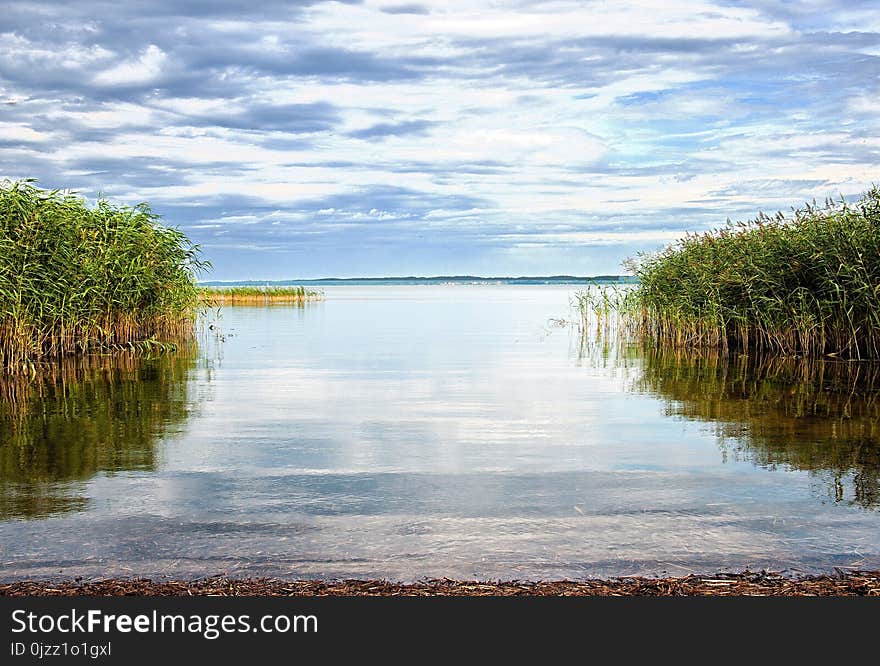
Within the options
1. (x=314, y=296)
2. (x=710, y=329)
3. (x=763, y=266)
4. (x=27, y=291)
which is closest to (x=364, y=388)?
(x=27, y=291)

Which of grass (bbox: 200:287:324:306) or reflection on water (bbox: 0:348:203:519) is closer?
reflection on water (bbox: 0:348:203:519)

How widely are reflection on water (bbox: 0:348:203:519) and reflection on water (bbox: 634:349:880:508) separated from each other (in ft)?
A: 18.9

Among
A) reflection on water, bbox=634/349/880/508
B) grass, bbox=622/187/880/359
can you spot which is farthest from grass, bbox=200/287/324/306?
reflection on water, bbox=634/349/880/508

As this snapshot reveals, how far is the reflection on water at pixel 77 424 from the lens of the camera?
700cm

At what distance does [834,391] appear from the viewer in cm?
1281

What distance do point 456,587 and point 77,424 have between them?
678 cm

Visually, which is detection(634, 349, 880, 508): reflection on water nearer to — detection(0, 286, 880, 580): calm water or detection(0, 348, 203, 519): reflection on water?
detection(0, 286, 880, 580): calm water

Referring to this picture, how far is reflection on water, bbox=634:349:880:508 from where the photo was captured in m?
7.99

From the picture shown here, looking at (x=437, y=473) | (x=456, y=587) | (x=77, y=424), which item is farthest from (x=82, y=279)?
(x=456, y=587)

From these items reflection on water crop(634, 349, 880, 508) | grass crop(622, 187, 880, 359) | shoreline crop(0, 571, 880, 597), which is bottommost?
shoreline crop(0, 571, 880, 597)

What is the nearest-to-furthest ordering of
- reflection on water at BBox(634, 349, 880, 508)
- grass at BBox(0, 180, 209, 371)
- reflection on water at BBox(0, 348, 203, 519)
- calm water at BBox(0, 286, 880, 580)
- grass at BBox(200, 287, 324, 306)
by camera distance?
calm water at BBox(0, 286, 880, 580)
reflection on water at BBox(0, 348, 203, 519)
reflection on water at BBox(634, 349, 880, 508)
grass at BBox(0, 180, 209, 371)
grass at BBox(200, 287, 324, 306)

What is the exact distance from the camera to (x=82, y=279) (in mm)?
16125

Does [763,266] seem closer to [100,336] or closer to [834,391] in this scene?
[834,391]

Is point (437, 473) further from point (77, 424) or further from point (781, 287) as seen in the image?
point (781, 287)
